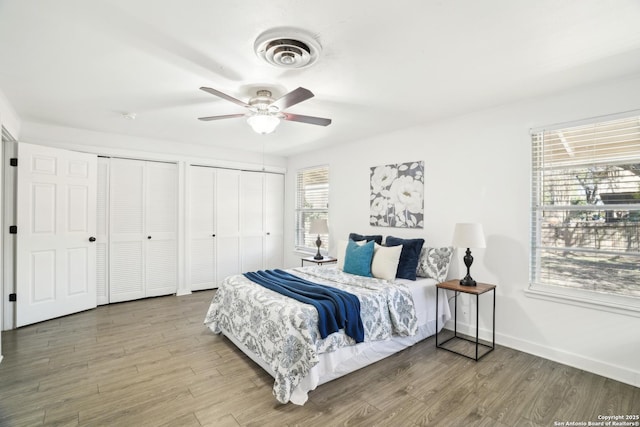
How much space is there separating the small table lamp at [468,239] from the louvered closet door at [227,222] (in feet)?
12.8

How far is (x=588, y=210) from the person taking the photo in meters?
2.80

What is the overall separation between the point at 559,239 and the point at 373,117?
2255 mm

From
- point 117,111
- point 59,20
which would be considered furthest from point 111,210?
point 59,20

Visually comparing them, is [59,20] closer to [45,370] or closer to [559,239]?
[45,370]

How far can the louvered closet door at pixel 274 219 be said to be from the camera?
620 cm

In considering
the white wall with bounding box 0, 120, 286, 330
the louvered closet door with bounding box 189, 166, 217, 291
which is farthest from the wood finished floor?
the louvered closet door with bounding box 189, 166, 217, 291

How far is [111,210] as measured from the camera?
15.1ft

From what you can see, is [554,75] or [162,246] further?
[162,246]

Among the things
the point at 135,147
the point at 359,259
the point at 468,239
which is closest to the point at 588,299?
the point at 468,239

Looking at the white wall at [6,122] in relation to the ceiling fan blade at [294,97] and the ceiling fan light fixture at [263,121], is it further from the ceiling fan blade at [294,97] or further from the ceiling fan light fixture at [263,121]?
the ceiling fan blade at [294,97]

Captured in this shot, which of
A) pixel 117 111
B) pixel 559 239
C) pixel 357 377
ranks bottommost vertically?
pixel 357 377

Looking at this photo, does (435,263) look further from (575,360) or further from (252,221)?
(252,221)

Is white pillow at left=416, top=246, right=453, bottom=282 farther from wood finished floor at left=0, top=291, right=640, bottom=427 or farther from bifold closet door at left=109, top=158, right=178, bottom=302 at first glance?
bifold closet door at left=109, top=158, right=178, bottom=302

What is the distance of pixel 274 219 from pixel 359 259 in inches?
117
